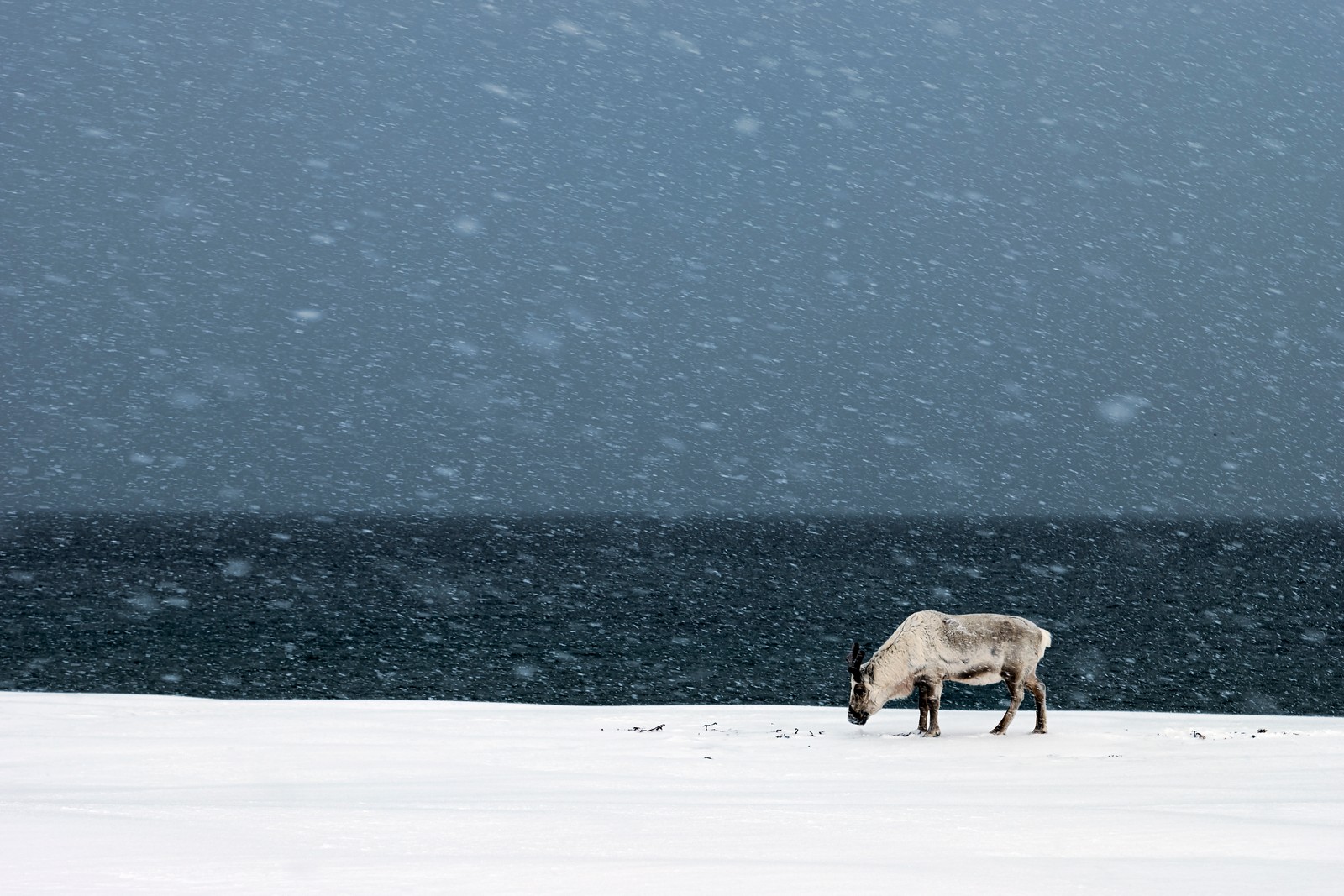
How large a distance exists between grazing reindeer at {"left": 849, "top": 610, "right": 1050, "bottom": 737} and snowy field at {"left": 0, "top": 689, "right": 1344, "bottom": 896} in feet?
0.86

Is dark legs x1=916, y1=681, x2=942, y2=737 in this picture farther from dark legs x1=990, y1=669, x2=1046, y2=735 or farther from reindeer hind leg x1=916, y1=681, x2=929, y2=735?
dark legs x1=990, y1=669, x2=1046, y2=735

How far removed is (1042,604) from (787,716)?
56178 mm

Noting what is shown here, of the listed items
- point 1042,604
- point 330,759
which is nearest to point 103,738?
point 330,759

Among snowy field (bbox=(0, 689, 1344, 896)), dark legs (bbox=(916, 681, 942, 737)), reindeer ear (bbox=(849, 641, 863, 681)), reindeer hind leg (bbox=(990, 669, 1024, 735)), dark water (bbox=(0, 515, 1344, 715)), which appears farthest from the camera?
dark water (bbox=(0, 515, 1344, 715))

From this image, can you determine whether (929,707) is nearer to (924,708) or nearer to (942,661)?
(924,708)

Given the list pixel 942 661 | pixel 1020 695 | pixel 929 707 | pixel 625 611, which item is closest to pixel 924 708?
pixel 929 707

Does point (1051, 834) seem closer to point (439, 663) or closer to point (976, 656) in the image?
point (976, 656)

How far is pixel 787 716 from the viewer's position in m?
10.1

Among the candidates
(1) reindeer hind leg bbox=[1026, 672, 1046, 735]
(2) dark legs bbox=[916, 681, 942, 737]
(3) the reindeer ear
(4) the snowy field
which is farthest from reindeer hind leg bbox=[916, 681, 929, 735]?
(1) reindeer hind leg bbox=[1026, 672, 1046, 735]

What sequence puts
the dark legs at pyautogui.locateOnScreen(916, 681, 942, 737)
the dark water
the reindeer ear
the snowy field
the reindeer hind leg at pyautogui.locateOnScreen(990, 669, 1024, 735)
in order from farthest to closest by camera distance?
the dark water, the reindeer ear, the reindeer hind leg at pyautogui.locateOnScreen(990, 669, 1024, 735), the dark legs at pyautogui.locateOnScreen(916, 681, 942, 737), the snowy field

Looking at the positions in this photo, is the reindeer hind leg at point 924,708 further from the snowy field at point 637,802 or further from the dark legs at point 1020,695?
the dark legs at point 1020,695

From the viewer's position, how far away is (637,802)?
559 centimetres

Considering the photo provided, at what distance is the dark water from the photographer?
3653 centimetres

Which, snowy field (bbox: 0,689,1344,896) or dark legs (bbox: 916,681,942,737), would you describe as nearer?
snowy field (bbox: 0,689,1344,896)
